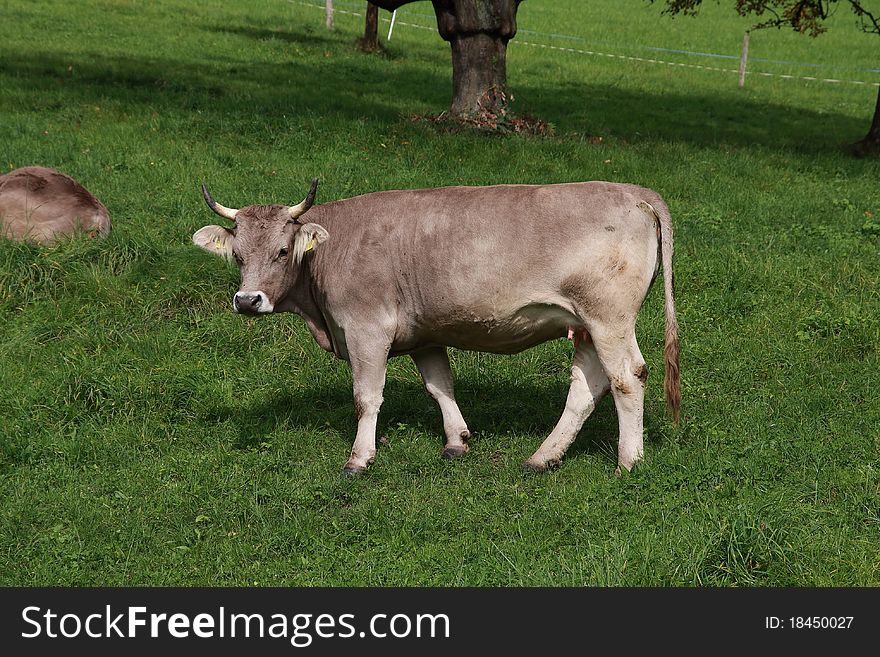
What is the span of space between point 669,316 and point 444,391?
179cm

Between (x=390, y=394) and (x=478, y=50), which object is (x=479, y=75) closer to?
(x=478, y=50)

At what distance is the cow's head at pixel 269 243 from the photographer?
673 cm

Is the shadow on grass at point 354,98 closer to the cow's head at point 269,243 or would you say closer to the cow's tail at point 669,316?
the cow's head at point 269,243

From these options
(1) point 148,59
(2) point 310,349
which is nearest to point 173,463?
(2) point 310,349

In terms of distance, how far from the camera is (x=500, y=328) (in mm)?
6914

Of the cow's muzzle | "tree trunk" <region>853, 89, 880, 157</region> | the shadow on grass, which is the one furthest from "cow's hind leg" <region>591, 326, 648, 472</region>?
"tree trunk" <region>853, 89, 880, 157</region>

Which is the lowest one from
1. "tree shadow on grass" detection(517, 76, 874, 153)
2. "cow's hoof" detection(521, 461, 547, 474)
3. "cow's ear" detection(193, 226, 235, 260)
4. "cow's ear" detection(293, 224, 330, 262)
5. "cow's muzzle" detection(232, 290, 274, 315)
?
"cow's hoof" detection(521, 461, 547, 474)

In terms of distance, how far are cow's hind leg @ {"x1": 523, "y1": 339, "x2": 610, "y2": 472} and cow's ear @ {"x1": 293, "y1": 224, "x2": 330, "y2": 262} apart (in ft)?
6.50

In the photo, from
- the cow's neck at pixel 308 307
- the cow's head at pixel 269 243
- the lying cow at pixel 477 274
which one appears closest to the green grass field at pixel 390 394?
the lying cow at pixel 477 274

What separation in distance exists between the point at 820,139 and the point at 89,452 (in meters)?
16.5

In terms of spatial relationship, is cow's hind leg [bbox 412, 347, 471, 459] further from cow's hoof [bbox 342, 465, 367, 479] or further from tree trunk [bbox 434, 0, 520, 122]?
tree trunk [bbox 434, 0, 520, 122]

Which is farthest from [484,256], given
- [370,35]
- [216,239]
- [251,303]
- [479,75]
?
[370,35]

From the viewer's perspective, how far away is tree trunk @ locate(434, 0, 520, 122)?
15938 millimetres

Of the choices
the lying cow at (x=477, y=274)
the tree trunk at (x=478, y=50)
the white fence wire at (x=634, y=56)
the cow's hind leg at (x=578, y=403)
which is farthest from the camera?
the white fence wire at (x=634, y=56)
